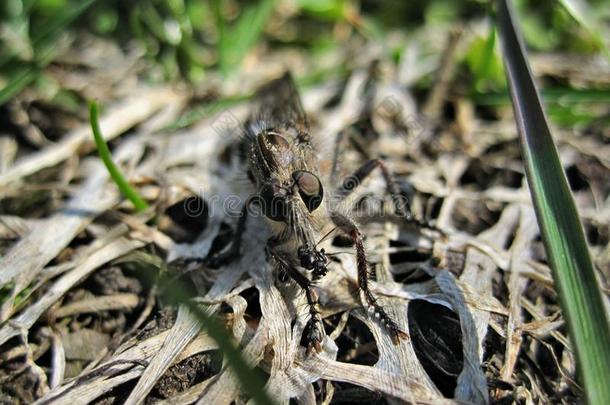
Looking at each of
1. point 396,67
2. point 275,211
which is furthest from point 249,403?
point 396,67

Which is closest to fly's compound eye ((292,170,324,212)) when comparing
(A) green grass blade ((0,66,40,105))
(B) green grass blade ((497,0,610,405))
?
(B) green grass blade ((497,0,610,405))

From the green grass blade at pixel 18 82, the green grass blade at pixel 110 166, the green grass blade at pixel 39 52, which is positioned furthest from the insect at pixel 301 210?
the green grass blade at pixel 18 82

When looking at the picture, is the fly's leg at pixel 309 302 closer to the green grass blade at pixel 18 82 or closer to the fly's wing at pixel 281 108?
the fly's wing at pixel 281 108

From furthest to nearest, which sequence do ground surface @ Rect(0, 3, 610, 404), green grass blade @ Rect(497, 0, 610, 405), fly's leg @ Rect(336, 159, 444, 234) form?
fly's leg @ Rect(336, 159, 444, 234) → ground surface @ Rect(0, 3, 610, 404) → green grass blade @ Rect(497, 0, 610, 405)

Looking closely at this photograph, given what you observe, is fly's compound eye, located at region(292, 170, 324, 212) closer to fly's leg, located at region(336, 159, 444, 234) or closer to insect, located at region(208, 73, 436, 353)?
insect, located at region(208, 73, 436, 353)

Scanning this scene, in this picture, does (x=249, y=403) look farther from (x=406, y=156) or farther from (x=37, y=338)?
(x=406, y=156)

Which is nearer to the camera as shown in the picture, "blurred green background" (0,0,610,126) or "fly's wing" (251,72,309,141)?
"fly's wing" (251,72,309,141)

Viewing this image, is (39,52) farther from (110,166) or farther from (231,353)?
(231,353)
